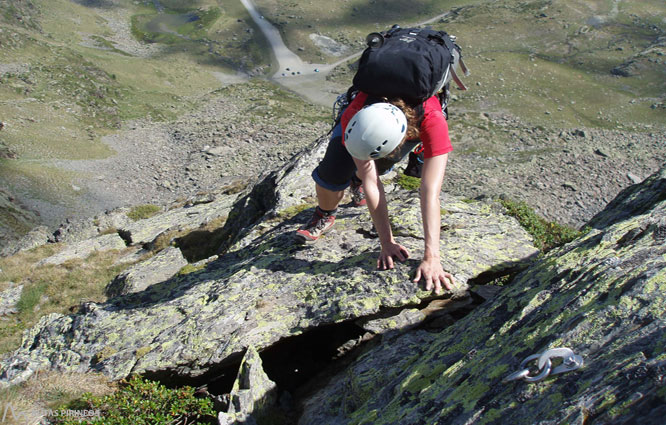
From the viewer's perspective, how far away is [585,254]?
Result: 6.17m

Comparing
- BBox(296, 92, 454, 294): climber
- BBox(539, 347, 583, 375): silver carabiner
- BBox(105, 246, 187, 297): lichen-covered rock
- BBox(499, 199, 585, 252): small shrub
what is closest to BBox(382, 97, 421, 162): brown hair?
BBox(296, 92, 454, 294): climber

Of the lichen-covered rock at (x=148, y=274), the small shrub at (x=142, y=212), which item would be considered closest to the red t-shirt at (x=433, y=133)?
the lichen-covered rock at (x=148, y=274)

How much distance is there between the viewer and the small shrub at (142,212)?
100 ft

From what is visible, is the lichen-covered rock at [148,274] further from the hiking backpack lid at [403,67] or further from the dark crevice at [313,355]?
the hiking backpack lid at [403,67]

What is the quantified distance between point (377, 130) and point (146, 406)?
5.48m

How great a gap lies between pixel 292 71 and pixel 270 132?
3077 cm

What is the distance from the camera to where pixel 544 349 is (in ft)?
14.3

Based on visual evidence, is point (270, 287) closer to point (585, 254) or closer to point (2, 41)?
point (585, 254)

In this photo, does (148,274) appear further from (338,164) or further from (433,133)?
(433,133)

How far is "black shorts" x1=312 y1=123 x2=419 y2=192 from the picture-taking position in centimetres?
902

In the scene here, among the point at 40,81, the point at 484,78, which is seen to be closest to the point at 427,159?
the point at 484,78

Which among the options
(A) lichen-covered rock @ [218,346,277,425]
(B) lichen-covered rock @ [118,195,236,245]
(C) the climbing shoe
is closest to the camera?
(A) lichen-covered rock @ [218,346,277,425]

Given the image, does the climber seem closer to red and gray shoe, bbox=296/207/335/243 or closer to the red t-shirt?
the red t-shirt

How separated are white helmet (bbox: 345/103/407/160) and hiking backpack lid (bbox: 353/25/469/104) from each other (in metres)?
0.46
